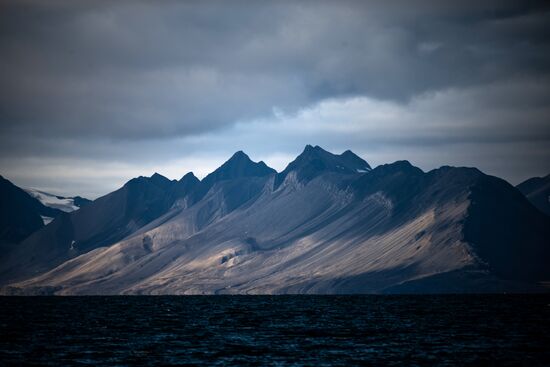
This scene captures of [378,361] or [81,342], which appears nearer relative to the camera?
[378,361]

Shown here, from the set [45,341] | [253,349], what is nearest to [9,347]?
[45,341]

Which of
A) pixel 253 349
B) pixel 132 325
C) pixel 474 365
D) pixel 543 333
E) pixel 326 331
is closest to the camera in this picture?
pixel 474 365

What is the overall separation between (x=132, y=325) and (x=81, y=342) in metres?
42.9

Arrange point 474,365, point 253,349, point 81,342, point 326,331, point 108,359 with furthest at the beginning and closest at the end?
point 326,331
point 81,342
point 253,349
point 108,359
point 474,365

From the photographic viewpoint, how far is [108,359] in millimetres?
98500

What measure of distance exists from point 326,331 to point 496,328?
103ft

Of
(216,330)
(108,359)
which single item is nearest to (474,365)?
(108,359)

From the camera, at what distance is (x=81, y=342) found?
121125 millimetres

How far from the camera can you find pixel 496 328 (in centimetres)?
14475

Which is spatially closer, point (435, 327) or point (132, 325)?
point (435, 327)

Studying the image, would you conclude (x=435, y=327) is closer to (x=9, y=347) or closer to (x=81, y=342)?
(x=81, y=342)

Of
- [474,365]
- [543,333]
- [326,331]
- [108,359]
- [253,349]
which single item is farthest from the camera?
[326,331]

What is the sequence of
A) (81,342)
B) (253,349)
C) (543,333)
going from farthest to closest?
(543,333) → (81,342) → (253,349)

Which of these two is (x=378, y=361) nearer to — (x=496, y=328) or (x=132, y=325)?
(x=496, y=328)
